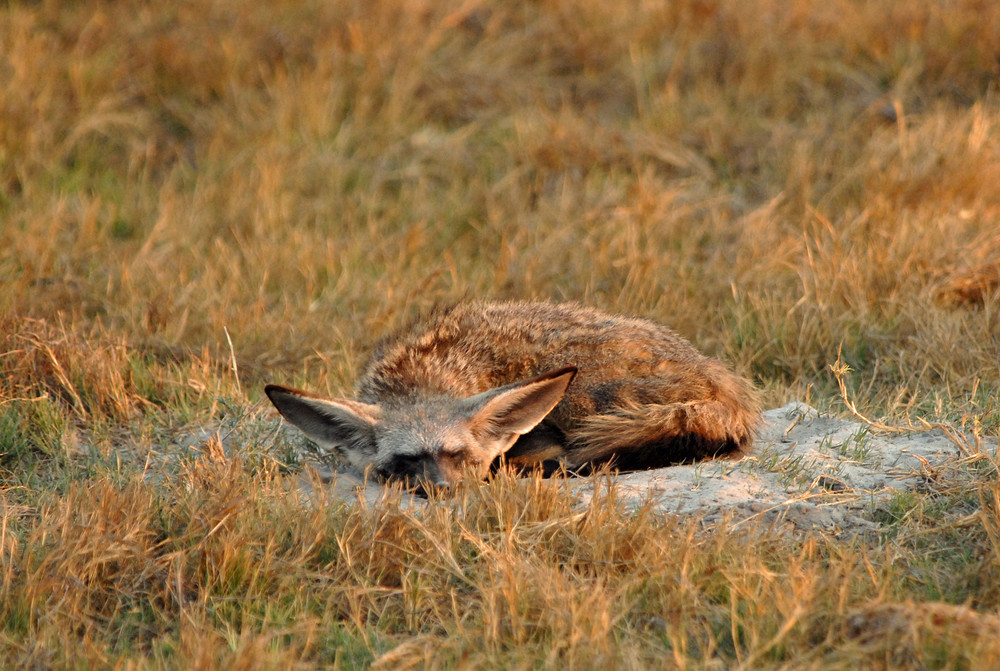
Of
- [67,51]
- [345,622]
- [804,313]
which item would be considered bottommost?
[804,313]

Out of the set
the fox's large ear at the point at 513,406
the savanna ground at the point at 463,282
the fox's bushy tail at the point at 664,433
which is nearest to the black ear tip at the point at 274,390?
the savanna ground at the point at 463,282

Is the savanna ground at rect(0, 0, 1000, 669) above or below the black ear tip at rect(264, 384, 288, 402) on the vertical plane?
below

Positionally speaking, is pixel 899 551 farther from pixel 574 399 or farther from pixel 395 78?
pixel 395 78

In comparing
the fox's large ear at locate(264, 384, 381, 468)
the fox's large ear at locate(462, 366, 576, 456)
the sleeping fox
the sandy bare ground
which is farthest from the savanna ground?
the fox's large ear at locate(462, 366, 576, 456)

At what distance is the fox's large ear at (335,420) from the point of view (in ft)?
13.8

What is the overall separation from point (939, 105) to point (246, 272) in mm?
5114

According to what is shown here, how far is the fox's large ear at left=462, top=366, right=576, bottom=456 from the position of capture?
4.16m

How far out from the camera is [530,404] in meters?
4.31

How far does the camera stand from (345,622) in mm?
3146

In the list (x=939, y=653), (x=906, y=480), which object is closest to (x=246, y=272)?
(x=906, y=480)

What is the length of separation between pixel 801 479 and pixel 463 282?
306 cm

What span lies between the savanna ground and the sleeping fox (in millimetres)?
412

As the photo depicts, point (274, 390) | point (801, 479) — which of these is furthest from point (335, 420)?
point (801, 479)

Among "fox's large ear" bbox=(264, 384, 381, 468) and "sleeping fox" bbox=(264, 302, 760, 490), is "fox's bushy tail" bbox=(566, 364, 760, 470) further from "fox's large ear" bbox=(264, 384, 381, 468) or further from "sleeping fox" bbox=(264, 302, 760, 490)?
"fox's large ear" bbox=(264, 384, 381, 468)
